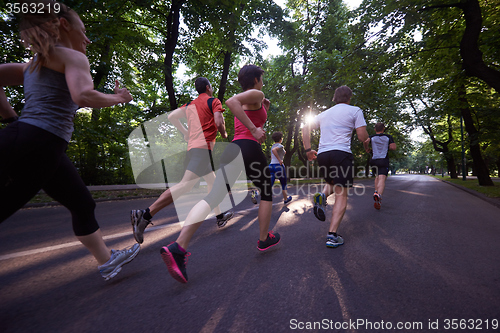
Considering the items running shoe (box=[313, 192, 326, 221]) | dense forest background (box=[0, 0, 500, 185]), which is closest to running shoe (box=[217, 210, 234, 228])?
running shoe (box=[313, 192, 326, 221])

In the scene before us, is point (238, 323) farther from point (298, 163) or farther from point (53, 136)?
point (298, 163)

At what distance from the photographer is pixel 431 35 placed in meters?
8.15

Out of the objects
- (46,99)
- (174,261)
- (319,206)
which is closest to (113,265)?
(174,261)

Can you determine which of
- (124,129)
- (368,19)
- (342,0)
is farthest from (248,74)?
(342,0)

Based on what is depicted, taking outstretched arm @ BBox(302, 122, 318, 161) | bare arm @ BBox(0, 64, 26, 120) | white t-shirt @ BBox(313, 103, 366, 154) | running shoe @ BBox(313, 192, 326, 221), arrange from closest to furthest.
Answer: bare arm @ BBox(0, 64, 26, 120)
white t-shirt @ BBox(313, 103, 366, 154)
running shoe @ BBox(313, 192, 326, 221)
outstretched arm @ BBox(302, 122, 318, 161)

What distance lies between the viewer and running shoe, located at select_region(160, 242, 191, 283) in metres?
2.00

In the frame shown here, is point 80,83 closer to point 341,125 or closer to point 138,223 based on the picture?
point 138,223

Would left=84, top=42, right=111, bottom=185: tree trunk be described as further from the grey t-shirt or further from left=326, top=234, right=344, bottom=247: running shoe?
left=326, top=234, right=344, bottom=247: running shoe

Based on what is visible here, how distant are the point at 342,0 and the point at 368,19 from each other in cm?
1237

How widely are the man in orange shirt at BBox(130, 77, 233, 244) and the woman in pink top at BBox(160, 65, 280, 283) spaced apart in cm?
46

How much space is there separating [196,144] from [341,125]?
1.91m

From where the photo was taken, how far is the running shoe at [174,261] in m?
2.00

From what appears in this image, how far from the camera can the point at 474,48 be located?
718 centimetres

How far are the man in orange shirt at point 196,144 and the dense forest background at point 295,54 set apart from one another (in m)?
6.10
